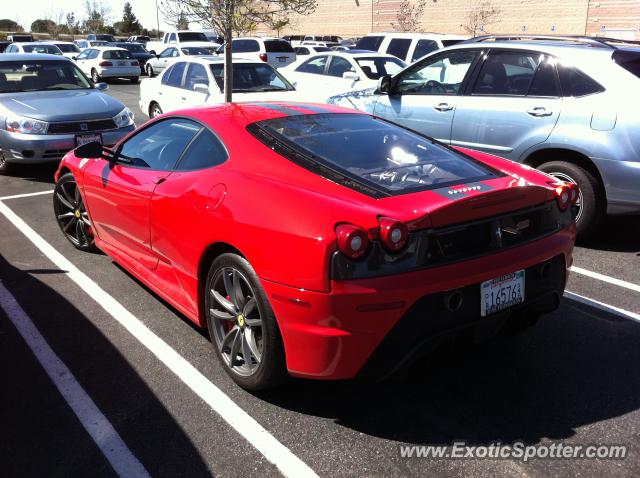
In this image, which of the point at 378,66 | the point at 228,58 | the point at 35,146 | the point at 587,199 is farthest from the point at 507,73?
the point at 378,66

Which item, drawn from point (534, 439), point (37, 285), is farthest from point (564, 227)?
point (37, 285)

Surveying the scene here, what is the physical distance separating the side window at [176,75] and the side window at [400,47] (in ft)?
23.5

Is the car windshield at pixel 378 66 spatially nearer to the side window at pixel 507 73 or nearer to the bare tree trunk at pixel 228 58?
the bare tree trunk at pixel 228 58

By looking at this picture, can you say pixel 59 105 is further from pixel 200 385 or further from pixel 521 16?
pixel 521 16

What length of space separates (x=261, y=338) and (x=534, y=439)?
1395 millimetres

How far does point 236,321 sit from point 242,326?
59mm

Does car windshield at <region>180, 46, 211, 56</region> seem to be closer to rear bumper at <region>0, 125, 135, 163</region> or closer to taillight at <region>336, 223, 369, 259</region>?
rear bumper at <region>0, 125, 135, 163</region>

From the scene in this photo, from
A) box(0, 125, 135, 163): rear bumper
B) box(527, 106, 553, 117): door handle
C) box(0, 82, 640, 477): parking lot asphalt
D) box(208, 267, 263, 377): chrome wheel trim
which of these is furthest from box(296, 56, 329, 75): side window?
box(208, 267, 263, 377): chrome wheel trim

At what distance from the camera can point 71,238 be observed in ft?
18.7

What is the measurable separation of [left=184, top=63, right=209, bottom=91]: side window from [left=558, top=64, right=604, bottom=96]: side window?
21.8 ft

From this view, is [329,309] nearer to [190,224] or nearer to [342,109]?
[190,224]

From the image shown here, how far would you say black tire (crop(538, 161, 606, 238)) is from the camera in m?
5.56

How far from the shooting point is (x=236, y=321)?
3.28m

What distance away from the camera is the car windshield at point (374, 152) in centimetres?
325
